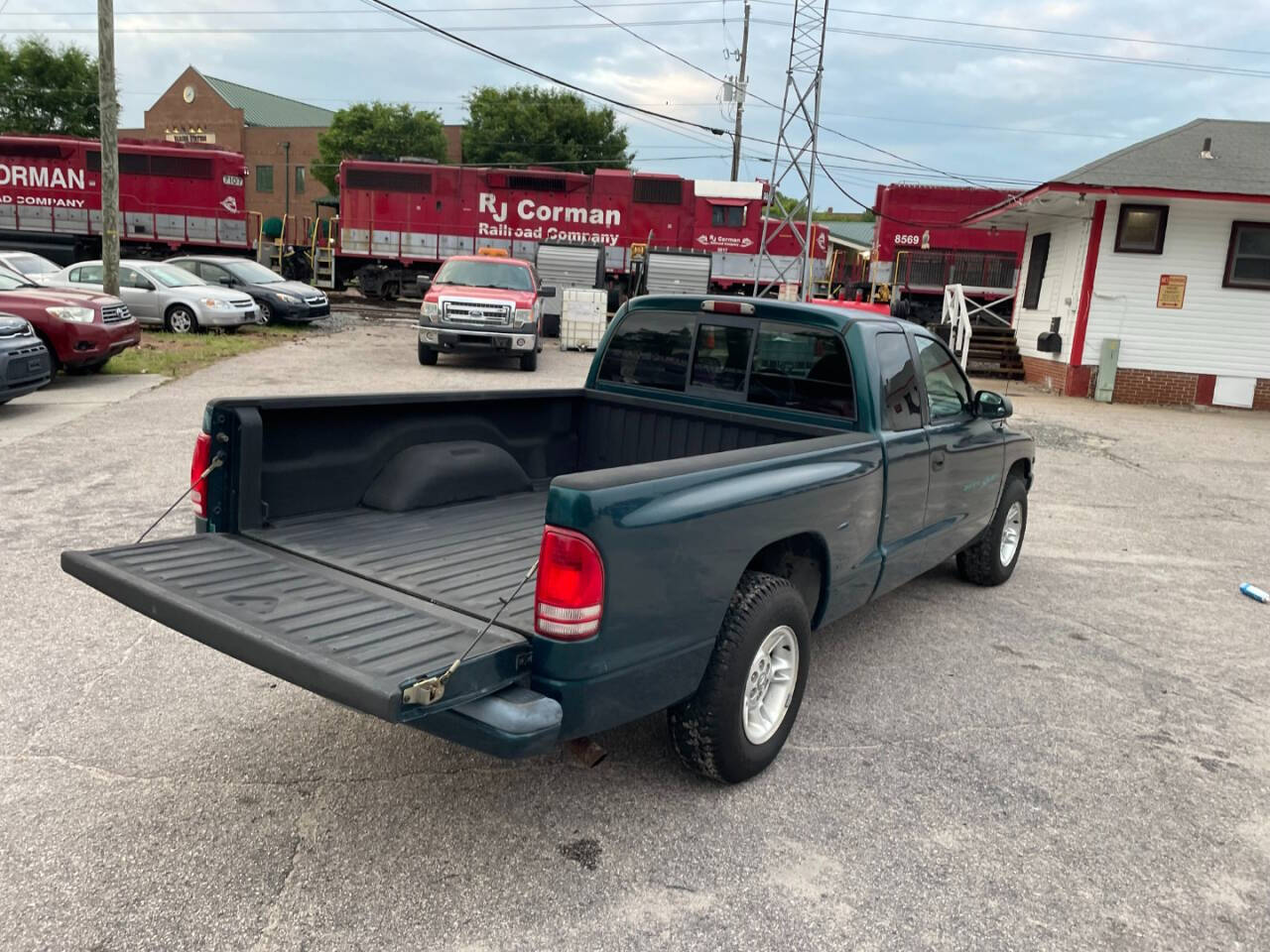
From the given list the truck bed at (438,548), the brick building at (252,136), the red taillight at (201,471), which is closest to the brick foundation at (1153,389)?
→ the truck bed at (438,548)

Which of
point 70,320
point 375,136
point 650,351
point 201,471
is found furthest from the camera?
point 375,136

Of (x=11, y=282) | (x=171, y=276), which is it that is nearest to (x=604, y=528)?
(x=11, y=282)

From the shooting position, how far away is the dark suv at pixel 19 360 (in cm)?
1021

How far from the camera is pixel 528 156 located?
2270 inches

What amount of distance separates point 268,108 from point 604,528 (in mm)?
77776

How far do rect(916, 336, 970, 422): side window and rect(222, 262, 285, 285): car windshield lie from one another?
2029cm

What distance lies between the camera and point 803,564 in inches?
154

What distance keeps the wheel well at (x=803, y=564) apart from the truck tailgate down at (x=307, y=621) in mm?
1199

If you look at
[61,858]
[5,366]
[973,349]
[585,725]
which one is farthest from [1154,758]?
[973,349]

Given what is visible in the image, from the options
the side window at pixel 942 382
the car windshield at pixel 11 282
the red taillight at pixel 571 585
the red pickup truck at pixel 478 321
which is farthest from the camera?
the red pickup truck at pixel 478 321

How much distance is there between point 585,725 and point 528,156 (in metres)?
58.7

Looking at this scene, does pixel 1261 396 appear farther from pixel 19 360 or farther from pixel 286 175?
pixel 286 175

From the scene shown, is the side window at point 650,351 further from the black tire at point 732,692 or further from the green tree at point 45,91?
the green tree at point 45,91

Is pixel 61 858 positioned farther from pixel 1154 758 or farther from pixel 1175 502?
pixel 1175 502
